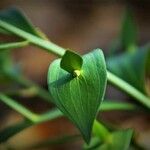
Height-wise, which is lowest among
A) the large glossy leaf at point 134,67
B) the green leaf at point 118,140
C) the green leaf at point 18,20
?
the large glossy leaf at point 134,67

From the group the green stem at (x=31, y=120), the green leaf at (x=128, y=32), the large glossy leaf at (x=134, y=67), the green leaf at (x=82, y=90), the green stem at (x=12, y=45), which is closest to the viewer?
the green leaf at (x=82, y=90)

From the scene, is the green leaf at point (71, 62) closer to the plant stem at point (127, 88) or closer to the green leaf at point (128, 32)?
the plant stem at point (127, 88)

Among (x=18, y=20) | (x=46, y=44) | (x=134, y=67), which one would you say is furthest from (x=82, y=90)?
(x=134, y=67)

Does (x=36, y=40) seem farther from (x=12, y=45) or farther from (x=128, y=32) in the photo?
(x=128, y=32)

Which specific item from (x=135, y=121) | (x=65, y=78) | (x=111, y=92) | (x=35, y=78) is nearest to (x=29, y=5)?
(x=35, y=78)

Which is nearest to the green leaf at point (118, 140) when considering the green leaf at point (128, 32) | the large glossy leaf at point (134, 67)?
the large glossy leaf at point (134, 67)

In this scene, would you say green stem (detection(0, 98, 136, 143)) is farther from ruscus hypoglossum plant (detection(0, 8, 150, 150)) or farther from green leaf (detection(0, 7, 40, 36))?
green leaf (detection(0, 7, 40, 36))

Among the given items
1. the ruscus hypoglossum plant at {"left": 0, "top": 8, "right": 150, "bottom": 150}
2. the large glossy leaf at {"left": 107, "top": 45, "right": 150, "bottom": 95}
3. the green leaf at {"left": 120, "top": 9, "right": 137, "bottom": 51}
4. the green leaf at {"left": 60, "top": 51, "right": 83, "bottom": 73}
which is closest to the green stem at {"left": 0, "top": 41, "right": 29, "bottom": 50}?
the ruscus hypoglossum plant at {"left": 0, "top": 8, "right": 150, "bottom": 150}
